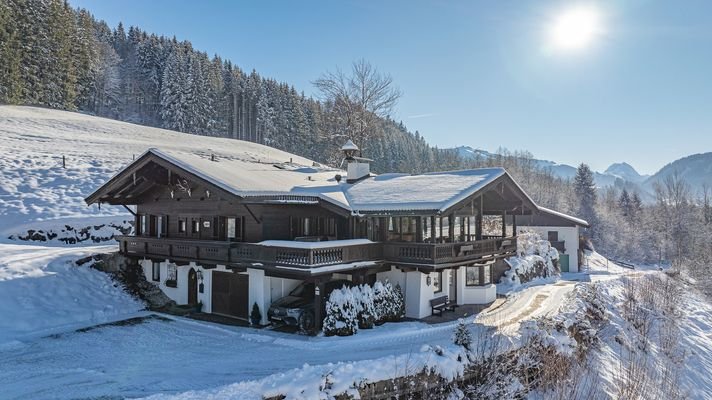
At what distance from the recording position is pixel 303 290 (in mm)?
19938

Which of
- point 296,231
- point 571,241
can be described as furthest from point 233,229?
point 571,241

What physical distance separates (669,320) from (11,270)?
33336 mm

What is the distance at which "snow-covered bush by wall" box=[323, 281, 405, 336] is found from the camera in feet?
57.3

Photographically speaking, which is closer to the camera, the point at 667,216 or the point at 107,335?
the point at 107,335

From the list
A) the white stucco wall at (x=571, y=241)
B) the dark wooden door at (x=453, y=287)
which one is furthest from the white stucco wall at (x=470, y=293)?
the white stucco wall at (x=571, y=241)

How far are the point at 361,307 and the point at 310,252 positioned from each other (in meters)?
3.39

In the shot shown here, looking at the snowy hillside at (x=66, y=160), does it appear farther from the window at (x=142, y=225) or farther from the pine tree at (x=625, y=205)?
the pine tree at (x=625, y=205)

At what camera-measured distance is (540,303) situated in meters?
22.9

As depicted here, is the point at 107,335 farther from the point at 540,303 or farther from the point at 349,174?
the point at 540,303

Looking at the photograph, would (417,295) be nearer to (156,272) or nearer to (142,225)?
(156,272)

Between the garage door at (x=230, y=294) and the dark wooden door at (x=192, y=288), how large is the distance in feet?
4.68

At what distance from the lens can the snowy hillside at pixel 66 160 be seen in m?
28.4

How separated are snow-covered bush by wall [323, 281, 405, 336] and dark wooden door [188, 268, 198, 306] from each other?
26.8ft

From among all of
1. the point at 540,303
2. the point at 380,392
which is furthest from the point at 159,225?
the point at 540,303
